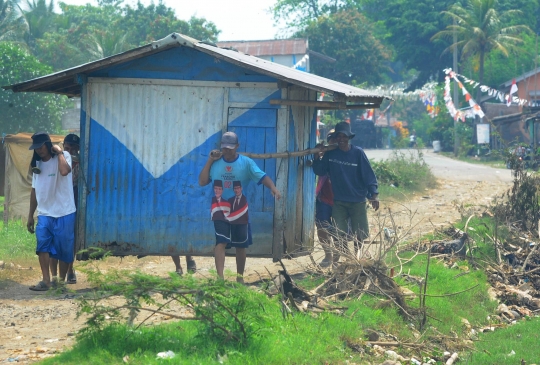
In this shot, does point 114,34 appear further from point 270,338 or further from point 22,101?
point 270,338

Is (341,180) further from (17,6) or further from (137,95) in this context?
(17,6)

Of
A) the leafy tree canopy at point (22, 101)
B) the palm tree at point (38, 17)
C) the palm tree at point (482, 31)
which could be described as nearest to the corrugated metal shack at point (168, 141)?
the leafy tree canopy at point (22, 101)

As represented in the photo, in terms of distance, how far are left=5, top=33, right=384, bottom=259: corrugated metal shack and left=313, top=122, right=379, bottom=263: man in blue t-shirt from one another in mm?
547

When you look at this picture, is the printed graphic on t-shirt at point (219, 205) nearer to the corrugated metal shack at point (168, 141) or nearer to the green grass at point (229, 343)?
the corrugated metal shack at point (168, 141)

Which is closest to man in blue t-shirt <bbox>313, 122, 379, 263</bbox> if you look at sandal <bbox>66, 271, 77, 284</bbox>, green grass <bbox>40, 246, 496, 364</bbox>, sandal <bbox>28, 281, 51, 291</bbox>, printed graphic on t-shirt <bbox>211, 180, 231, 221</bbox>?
printed graphic on t-shirt <bbox>211, 180, 231, 221</bbox>

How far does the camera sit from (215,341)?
5.00 metres

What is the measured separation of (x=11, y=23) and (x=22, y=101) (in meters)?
14.4

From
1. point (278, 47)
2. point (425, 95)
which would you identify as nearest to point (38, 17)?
point (278, 47)

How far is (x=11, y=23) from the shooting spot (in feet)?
124

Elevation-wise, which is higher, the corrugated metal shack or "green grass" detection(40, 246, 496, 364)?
the corrugated metal shack

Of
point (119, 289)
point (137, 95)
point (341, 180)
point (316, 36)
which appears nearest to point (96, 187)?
point (137, 95)

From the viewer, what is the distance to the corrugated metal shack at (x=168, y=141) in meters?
8.23

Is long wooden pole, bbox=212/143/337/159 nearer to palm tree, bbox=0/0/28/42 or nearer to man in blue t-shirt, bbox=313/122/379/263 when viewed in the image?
man in blue t-shirt, bbox=313/122/379/263

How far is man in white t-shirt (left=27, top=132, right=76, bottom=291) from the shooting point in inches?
295
